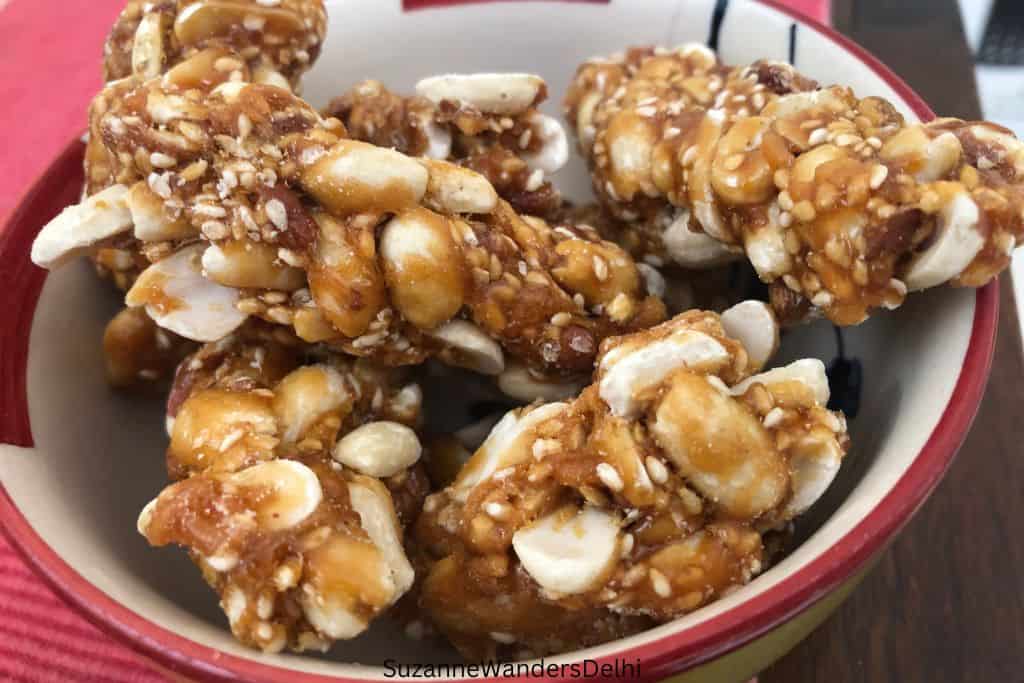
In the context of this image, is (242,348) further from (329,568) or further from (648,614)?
(648,614)

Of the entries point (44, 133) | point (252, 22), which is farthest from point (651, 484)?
point (44, 133)

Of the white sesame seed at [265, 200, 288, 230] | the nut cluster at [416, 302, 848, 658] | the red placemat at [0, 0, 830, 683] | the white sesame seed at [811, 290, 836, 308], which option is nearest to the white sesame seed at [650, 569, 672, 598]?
the nut cluster at [416, 302, 848, 658]

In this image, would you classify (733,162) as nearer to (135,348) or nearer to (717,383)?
(717,383)

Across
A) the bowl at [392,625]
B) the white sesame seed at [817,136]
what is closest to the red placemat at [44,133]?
the bowl at [392,625]

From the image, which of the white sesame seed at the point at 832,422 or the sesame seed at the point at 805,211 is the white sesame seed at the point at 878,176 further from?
the white sesame seed at the point at 832,422

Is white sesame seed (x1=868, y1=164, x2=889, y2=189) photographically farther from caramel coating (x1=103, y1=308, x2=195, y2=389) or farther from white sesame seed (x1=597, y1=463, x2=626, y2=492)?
caramel coating (x1=103, y1=308, x2=195, y2=389)

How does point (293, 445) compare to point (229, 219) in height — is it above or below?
below

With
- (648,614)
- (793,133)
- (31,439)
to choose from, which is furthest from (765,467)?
(31,439)
